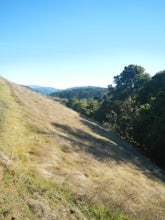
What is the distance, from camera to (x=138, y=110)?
48.5 metres

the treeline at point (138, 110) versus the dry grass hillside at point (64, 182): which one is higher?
the treeline at point (138, 110)

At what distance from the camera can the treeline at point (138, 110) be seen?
36406 millimetres

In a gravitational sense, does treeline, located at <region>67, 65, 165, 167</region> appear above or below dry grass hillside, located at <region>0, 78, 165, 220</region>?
above

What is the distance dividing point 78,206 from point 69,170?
192 inches

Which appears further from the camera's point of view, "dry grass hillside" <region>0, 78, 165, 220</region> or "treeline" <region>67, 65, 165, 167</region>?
"treeline" <region>67, 65, 165, 167</region>

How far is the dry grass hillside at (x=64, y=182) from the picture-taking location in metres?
12.8

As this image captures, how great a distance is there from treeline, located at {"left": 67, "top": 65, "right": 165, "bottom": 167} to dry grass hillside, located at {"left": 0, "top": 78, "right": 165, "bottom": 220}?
32.5 ft

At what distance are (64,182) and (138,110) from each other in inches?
1352

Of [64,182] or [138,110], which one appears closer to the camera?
[64,182]

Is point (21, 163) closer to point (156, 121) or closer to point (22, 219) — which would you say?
point (22, 219)

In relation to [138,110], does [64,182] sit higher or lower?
lower

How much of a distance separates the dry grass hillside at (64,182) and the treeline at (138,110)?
9.92m

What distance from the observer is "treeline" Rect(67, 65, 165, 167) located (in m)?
36.4

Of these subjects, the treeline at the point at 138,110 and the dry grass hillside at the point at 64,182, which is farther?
the treeline at the point at 138,110
